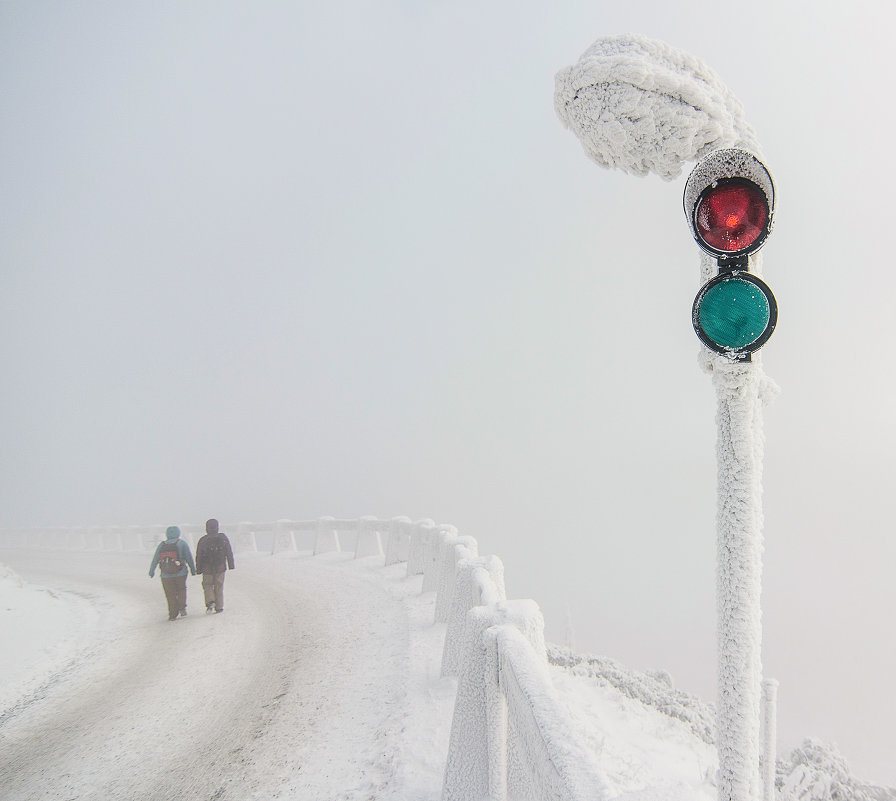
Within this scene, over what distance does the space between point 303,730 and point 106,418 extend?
226606 millimetres

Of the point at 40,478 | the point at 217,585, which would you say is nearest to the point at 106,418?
the point at 40,478

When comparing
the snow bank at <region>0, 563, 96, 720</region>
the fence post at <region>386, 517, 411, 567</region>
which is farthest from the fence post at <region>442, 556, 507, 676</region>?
the fence post at <region>386, 517, 411, 567</region>

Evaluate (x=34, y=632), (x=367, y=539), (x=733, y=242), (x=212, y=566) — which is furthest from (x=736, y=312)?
(x=367, y=539)

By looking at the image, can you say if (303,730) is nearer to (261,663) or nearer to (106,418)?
(261,663)

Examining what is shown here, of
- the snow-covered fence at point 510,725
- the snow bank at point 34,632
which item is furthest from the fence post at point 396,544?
the snow-covered fence at point 510,725

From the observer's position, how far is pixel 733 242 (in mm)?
1803

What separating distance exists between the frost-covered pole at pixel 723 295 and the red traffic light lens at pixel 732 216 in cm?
2

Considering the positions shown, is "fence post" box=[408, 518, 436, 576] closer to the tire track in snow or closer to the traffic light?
the tire track in snow

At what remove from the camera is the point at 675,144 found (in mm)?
2094

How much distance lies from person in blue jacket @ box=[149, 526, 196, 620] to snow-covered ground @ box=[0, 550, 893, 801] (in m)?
0.30

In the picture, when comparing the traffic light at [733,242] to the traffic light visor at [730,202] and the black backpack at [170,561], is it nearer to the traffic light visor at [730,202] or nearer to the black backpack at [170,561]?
the traffic light visor at [730,202]

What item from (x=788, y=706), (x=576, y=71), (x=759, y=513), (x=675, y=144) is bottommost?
(x=788, y=706)

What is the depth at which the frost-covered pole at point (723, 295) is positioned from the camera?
1781 millimetres

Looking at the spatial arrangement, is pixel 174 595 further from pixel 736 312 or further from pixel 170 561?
pixel 736 312
